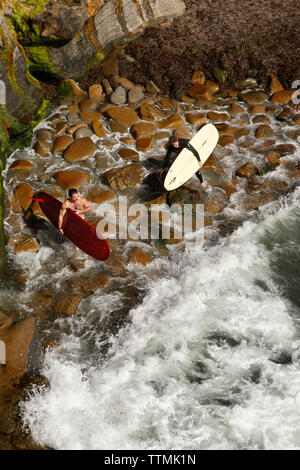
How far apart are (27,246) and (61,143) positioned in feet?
10.7

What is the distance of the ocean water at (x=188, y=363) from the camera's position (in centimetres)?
551

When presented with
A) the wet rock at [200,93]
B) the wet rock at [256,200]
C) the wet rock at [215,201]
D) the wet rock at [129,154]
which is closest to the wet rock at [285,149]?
the wet rock at [256,200]

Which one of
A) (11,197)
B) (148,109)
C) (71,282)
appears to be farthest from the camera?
(148,109)

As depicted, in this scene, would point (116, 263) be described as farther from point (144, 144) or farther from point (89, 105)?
point (89, 105)

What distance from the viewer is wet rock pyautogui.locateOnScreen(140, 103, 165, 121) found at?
1079 centimetres

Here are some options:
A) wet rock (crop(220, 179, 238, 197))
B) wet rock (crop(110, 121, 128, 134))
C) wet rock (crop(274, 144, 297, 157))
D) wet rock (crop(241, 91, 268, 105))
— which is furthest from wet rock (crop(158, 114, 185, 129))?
wet rock (crop(274, 144, 297, 157))

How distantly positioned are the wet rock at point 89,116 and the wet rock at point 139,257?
460 cm

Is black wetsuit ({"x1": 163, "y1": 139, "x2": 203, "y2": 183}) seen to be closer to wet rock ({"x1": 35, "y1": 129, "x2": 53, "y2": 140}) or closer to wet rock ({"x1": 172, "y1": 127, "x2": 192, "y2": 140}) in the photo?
wet rock ({"x1": 172, "y1": 127, "x2": 192, "y2": 140})

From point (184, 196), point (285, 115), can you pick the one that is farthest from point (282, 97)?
point (184, 196)

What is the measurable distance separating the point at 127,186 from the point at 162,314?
132 inches

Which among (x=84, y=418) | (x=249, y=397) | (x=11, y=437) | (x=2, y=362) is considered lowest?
(x=249, y=397)

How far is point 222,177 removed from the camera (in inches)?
369

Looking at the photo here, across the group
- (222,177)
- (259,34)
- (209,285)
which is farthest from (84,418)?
(259,34)
